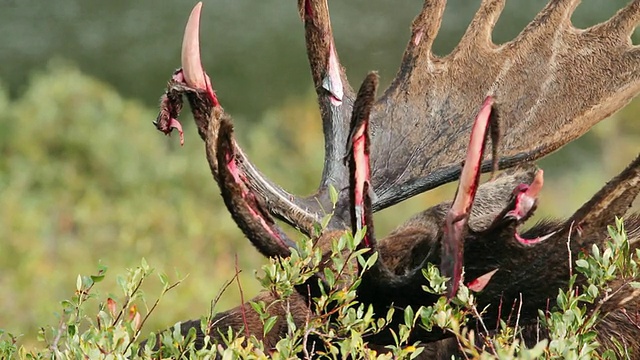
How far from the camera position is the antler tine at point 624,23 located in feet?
8.25

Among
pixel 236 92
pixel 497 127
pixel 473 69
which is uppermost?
pixel 236 92

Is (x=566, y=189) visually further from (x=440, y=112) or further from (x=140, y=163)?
(x=440, y=112)

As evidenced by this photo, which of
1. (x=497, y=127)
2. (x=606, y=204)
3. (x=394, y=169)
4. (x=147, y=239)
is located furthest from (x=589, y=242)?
(x=147, y=239)

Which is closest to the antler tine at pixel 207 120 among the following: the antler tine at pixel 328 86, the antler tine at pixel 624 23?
the antler tine at pixel 328 86

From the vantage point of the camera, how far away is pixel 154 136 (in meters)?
5.62

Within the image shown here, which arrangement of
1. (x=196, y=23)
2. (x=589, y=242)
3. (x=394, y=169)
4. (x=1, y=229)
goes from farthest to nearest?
(x=1, y=229), (x=394, y=169), (x=196, y=23), (x=589, y=242)

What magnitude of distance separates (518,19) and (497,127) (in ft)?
13.2

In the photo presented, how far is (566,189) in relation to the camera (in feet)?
19.1

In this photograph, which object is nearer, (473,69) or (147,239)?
(473,69)

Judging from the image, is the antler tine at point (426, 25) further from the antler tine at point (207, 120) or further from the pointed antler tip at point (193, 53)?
the pointed antler tip at point (193, 53)

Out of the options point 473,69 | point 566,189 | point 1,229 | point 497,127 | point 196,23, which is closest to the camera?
point 497,127

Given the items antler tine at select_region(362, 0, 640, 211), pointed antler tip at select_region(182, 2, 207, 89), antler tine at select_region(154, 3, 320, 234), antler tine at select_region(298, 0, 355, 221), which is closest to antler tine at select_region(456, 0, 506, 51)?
antler tine at select_region(362, 0, 640, 211)

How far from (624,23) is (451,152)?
468mm

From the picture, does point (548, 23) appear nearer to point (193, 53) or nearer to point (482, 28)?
point (482, 28)
